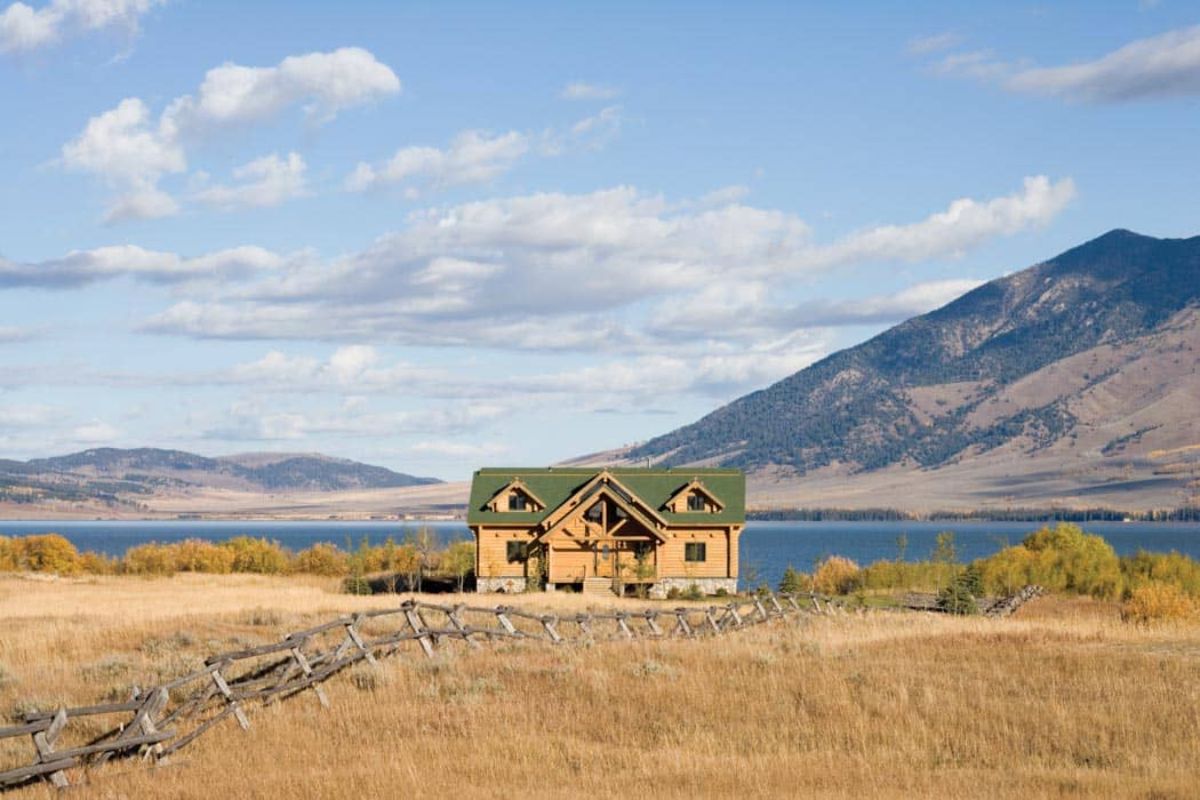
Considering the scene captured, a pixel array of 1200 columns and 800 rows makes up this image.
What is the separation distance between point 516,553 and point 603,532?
4.92 metres

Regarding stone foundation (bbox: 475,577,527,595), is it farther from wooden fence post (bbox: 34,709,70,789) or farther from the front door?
wooden fence post (bbox: 34,709,70,789)

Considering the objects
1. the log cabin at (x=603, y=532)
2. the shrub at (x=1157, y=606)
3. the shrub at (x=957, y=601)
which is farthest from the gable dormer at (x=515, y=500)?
the shrub at (x=1157, y=606)

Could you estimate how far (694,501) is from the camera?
7450cm

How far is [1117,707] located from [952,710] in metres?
2.64

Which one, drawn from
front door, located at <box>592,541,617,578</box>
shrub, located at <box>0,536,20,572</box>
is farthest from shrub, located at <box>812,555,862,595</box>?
shrub, located at <box>0,536,20,572</box>

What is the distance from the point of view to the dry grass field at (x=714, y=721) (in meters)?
18.0

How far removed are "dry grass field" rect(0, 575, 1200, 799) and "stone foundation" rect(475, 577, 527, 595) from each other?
37.3 metres

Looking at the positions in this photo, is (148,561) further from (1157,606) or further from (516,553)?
(1157,606)

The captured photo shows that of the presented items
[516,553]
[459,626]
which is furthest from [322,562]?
[459,626]

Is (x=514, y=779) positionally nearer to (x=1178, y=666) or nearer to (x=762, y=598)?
(x=1178, y=666)

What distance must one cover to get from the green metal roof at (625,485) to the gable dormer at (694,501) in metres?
0.32

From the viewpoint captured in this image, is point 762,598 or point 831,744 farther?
point 762,598

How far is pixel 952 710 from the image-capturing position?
22.5 meters

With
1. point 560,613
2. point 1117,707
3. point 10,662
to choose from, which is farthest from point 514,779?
point 560,613
